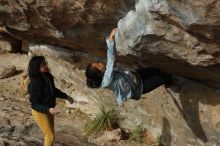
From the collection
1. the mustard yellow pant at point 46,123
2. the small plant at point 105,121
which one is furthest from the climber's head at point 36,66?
the small plant at point 105,121

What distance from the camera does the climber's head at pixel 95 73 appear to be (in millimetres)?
7633

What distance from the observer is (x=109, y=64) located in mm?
7598

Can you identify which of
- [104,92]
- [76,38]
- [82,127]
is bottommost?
[82,127]

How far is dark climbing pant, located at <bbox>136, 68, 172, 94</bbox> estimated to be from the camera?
8.11 meters

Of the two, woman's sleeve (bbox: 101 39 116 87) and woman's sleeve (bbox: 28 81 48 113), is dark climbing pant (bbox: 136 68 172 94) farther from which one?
woman's sleeve (bbox: 28 81 48 113)

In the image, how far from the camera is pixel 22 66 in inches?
507

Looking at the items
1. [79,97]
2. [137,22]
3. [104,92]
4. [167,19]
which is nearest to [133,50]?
[137,22]

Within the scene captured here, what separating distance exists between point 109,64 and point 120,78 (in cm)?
41

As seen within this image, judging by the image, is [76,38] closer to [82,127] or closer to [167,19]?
[82,127]

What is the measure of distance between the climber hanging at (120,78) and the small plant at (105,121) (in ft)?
6.83

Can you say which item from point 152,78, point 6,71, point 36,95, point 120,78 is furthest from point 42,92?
point 6,71

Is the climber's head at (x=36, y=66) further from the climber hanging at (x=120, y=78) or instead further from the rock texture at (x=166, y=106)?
the rock texture at (x=166, y=106)

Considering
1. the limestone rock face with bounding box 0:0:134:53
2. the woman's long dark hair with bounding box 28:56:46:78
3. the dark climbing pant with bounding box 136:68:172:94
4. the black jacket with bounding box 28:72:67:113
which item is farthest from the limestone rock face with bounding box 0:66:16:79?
the dark climbing pant with bounding box 136:68:172:94

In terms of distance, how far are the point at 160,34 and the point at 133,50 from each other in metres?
0.83
